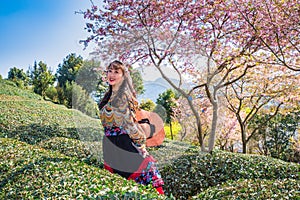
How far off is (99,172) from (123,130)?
1.22 meters

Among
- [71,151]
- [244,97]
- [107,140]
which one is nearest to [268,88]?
[244,97]

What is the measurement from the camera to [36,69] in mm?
26266

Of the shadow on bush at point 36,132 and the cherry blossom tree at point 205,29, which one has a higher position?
the cherry blossom tree at point 205,29

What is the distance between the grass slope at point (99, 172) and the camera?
3.05 meters

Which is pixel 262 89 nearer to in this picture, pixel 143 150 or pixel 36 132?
pixel 36 132

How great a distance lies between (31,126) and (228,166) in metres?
4.94

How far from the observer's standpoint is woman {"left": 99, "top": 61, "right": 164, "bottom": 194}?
2.73m

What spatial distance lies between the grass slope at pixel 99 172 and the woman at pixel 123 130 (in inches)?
5.3

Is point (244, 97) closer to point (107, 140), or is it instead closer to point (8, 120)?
point (8, 120)

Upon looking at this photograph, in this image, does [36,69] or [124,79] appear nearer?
[124,79]

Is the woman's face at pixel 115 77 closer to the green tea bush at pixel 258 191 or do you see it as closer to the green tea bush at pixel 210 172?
the green tea bush at pixel 258 191

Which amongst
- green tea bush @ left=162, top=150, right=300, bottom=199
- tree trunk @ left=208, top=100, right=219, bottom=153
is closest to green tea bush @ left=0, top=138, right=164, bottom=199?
green tea bush @ left=162, top=150, right=300, bottom=199

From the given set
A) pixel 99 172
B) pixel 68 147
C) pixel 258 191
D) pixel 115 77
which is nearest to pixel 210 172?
pixel 258 191

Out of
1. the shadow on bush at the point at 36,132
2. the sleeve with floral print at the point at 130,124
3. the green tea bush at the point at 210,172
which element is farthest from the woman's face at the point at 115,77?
the shadow on bush at the point at 36,132
